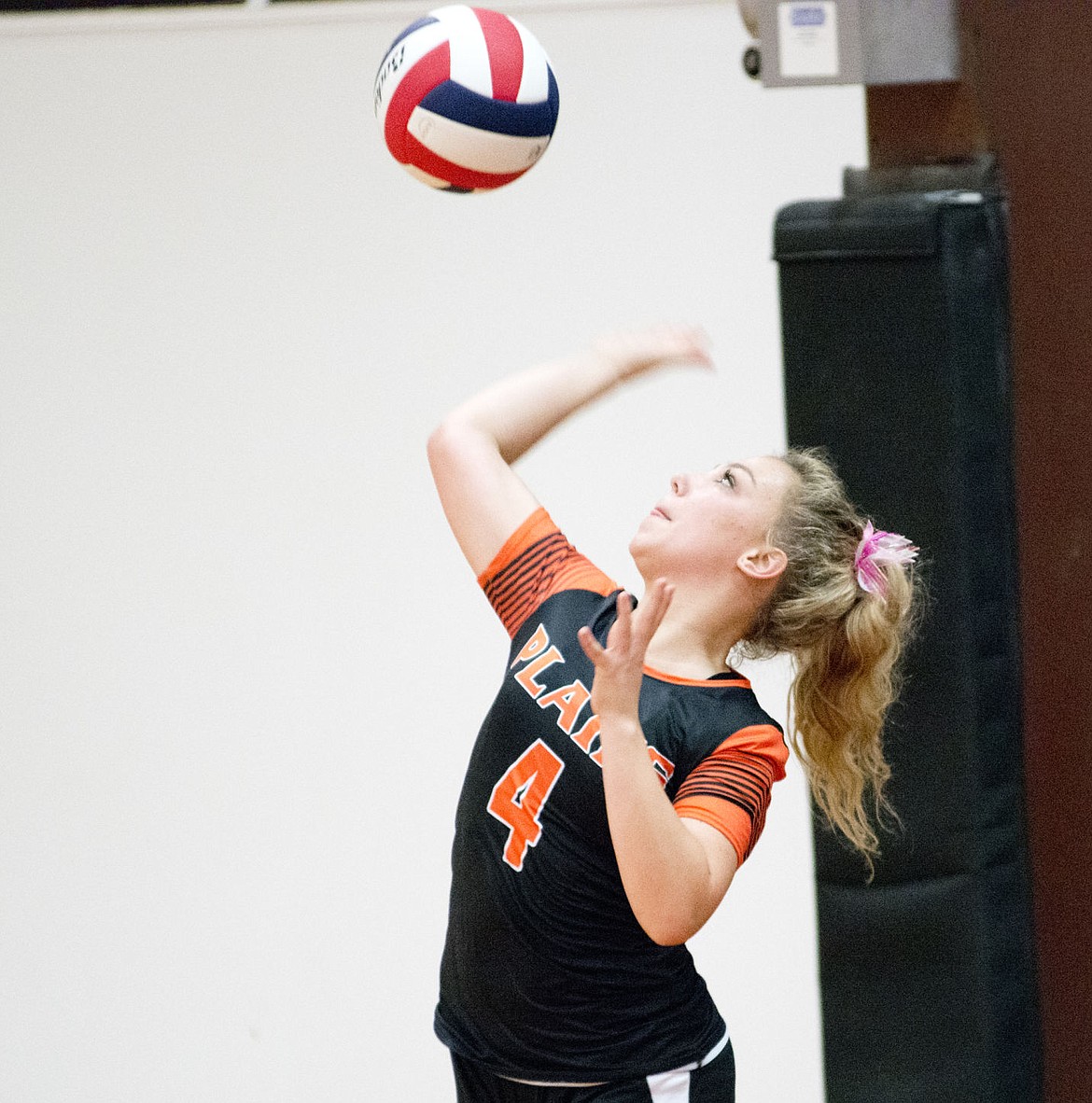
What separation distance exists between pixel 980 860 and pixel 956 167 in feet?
2.95

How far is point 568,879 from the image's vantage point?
1478 millimetres

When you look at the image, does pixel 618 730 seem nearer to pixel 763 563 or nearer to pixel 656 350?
pixel 763 563

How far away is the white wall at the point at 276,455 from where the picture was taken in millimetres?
3080

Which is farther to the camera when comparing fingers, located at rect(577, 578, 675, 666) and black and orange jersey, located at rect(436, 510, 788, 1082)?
black and orange jersey, located at rect(436, 510, 788, 1082)

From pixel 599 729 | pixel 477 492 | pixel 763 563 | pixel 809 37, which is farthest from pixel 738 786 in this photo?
pixel 809 37

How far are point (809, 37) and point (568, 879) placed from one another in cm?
116

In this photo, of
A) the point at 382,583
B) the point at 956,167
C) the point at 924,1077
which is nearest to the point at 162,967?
the point at 382,583

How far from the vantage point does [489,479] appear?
163 cm

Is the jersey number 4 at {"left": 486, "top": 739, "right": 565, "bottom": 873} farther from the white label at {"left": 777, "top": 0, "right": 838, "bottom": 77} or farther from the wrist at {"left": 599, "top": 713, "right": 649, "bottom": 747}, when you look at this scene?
the white label at {"left": 777, "top": 0, "right": 838, "bottom": 77}

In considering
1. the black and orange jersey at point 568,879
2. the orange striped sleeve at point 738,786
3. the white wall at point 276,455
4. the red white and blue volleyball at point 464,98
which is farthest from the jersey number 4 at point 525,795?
the white wall at point 276,455

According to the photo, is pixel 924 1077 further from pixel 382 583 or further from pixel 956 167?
pixel 382 583

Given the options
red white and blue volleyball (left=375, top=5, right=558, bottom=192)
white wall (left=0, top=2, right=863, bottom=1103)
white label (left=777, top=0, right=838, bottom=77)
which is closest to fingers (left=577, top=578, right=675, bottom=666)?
red white and blue volleyball (left=375, top=5, right=558, bottom=192)

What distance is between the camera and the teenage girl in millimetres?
1475

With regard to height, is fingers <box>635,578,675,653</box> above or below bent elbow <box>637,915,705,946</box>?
above
